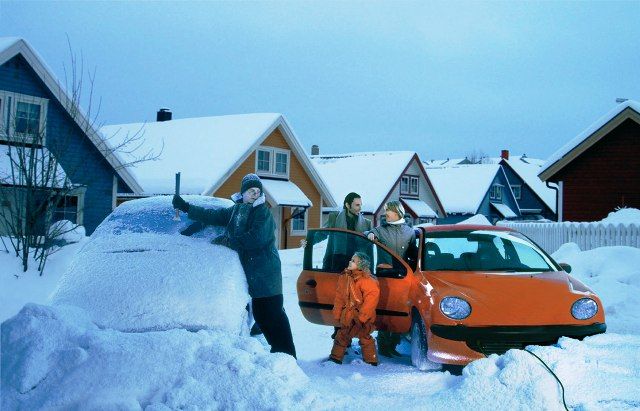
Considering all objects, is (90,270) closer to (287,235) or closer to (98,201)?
(98,201)

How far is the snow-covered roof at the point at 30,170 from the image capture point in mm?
12602

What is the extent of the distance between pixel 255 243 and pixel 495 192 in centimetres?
4741

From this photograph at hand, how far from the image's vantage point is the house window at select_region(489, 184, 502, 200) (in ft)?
166

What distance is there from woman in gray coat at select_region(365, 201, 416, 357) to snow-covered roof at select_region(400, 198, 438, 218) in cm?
3246

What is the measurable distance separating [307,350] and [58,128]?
1328 centimetres

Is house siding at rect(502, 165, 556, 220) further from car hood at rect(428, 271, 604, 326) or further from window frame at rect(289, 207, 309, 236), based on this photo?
car hood at rect(428, 271, 604, 326)

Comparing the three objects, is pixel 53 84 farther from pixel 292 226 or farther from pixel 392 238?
pixel 292 226

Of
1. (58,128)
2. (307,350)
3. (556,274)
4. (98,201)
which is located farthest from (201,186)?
(556,274)

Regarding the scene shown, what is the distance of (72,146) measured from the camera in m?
18.6

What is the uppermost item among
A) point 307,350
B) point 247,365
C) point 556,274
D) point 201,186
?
point 201,186

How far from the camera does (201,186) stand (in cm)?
2312

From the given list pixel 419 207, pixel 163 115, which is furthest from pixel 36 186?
pixel 419 207

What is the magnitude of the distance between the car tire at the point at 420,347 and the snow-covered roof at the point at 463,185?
40.6 metres

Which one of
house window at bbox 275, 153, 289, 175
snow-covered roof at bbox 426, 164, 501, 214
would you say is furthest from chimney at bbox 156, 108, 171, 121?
snow-covered roof at bbox 426, 164, 501, 214
